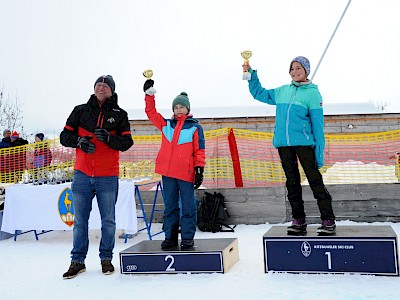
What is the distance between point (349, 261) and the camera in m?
3.62

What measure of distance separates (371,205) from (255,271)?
11.4ft

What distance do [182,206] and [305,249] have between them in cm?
131

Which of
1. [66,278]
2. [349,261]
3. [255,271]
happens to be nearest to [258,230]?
[255,271]

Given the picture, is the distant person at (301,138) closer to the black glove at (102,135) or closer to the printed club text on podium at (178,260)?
the printed club text on podium at (178,260)

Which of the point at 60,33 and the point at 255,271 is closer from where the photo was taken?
the point at 255,271

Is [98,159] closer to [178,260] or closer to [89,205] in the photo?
[89,205]

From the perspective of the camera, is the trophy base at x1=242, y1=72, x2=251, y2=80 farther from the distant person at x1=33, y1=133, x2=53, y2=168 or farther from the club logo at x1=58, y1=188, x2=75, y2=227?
the distant person at x1=33, y1=133, x2=53, y2=168

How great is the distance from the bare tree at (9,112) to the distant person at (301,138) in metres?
36.6

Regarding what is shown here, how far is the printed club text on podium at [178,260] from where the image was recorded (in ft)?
12.9

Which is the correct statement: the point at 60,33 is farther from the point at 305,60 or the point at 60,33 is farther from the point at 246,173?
the point at 305,60

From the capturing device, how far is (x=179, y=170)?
423 cm

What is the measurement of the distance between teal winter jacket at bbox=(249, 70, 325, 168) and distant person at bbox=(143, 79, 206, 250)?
0.88m

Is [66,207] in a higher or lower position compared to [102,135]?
lower

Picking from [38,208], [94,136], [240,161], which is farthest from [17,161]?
[94,136]
